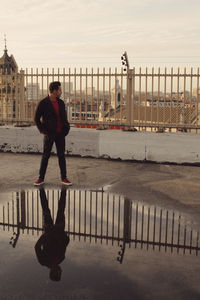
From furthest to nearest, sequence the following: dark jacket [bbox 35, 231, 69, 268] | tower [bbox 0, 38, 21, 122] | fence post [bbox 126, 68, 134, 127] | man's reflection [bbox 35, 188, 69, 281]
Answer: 1. tower [bbox 0, 38, 21, 122]
2. fence post [bbox 126, 68, 134, 127]
3. dark jacket [bbox 35, 231, 69, 268]
4. man's reflection [bbox 35, 188, 69, 281]

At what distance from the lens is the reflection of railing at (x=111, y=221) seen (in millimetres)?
3777

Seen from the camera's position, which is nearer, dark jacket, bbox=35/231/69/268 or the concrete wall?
dark jacket, bbox=35/231/69/268

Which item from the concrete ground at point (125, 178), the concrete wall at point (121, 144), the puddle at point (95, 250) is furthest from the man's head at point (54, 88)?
the concrete wall at point (121, 144)

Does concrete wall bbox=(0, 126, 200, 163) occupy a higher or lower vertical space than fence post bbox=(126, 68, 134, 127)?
lower

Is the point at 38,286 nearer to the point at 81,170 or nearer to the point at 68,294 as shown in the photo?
the point at 68,294

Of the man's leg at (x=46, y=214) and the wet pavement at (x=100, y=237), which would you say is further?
the man's leg at (x=46, y=214)

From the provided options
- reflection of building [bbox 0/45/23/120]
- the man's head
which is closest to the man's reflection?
the man's head

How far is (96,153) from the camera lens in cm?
919

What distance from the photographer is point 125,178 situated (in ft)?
22.5

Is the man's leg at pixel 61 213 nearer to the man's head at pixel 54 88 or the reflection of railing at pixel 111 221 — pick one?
the reflection of railing at pixel 111 221

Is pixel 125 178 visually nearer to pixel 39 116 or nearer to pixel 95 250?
pixel 39 116

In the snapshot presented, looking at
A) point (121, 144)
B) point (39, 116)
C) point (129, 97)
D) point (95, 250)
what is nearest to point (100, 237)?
point (95, 250)

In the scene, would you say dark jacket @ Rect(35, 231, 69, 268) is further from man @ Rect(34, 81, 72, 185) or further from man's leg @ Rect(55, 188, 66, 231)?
man @ Rect(34, 81, 72, 185)

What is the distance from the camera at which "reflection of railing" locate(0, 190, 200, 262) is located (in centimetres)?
378
